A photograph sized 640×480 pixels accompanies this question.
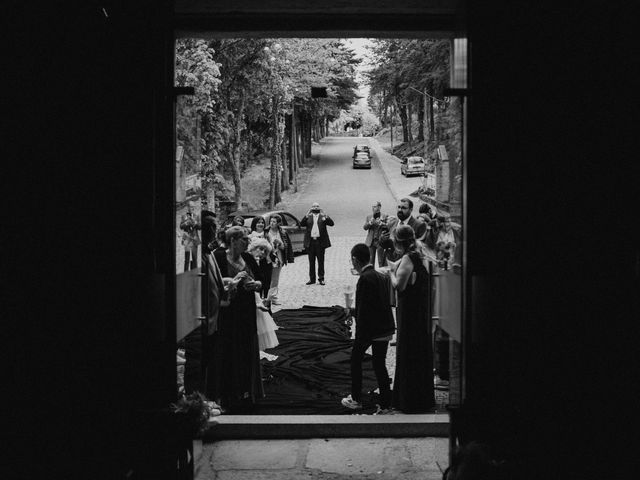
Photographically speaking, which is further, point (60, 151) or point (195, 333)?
point (195, 333)

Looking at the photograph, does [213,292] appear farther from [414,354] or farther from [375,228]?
[375,228]

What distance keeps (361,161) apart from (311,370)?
51100 mm

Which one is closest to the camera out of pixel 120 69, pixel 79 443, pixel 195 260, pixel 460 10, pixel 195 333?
pixel 79 443

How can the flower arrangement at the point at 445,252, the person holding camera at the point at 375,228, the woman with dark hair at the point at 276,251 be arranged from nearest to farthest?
the flower arrangement at the point at 445,252 < the woman with dark hair at the point at 276,251 < the person holding camera at the point at 375,228

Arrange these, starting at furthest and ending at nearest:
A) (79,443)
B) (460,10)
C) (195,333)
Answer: (195,333), (460,10), (79,443)

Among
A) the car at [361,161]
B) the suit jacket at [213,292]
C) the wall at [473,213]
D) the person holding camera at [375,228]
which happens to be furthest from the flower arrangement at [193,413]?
the car at [361,161]

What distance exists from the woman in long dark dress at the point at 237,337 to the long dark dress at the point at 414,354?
1485mm

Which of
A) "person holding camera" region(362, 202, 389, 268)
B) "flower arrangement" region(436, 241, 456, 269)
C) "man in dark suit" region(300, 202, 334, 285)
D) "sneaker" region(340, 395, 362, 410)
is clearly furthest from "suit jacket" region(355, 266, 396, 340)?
"man in dark suit" region(300, 202, 334, 285)

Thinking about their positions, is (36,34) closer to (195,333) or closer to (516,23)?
(516,23)

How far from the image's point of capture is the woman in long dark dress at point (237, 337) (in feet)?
28.3

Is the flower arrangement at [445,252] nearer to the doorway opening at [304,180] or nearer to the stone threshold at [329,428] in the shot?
the doorway opening at [304,180]

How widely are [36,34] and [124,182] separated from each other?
110 centimetres

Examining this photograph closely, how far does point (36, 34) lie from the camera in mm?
5551

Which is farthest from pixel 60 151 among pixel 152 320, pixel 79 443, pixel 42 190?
pixel 79 443
